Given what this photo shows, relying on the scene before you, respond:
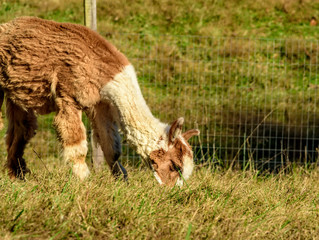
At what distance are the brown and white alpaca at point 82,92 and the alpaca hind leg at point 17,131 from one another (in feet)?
1.30

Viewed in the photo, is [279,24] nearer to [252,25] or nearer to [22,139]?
[252,25]

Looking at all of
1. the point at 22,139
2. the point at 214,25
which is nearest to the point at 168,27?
the point at 214,25

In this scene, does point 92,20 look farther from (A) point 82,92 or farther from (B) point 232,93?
(B) point 232,93

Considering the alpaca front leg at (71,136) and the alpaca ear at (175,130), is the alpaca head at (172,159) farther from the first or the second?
the alpaca front leg at (71,136)

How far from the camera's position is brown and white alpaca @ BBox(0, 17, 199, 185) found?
5438 mm

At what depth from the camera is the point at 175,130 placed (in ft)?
17.5

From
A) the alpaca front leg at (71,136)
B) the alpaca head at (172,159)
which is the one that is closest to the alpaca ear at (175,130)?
the alpaca head at (172,159)

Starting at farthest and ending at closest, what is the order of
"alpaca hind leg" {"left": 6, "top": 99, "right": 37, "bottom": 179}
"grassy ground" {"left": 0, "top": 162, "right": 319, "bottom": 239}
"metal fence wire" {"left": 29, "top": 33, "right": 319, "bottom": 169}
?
"metal fence wire" {"left": 29, "top": 33, "right": 319, "bottom": 169} → "alpaca hind leg" {"left": 6, "top": 99, "right": 37, "bottom": 179} → "grassy ground" {"left": 0, "top": 162, "right": 319, "bottom": 239}

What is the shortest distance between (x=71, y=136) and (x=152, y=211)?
205cm

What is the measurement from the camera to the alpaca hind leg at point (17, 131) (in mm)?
6113

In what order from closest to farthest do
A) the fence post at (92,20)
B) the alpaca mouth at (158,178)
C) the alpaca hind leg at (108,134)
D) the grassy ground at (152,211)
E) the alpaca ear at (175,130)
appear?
the grassy ground at (152,211), the alpaca ear at (175,130), the alpaca mouth at (158,178), the alpaca hind leg at (108,134), the fence post at (92,20)

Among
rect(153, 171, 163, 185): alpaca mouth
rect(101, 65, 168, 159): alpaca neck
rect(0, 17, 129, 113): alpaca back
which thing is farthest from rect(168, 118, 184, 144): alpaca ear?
rect(0, 17, 129, 113): alpaca back

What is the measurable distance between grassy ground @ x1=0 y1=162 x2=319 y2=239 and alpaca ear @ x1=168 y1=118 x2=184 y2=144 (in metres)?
0.74

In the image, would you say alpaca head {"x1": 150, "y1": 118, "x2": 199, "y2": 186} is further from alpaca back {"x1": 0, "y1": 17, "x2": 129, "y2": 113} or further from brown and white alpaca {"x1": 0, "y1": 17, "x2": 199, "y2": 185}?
alpaca back {"x1": 0, "y1": 17, "x2": 129, "y2": 113}
